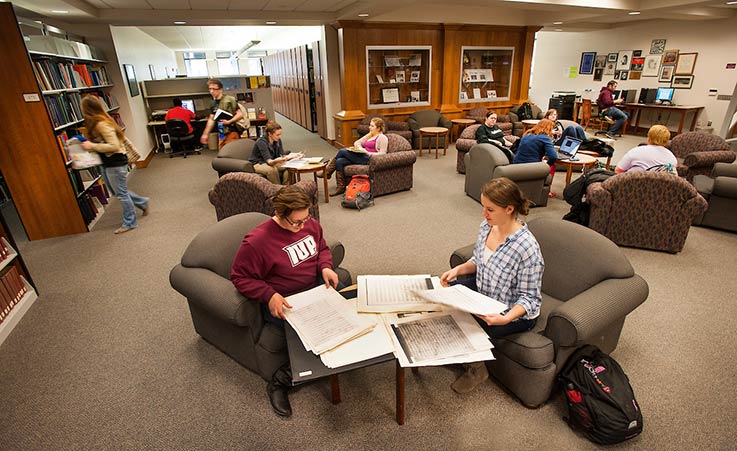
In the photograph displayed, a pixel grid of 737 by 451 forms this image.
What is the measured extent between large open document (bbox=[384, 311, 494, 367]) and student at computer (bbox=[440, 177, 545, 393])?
115 mm

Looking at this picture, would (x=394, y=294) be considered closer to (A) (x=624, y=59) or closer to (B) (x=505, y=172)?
(B) (x=505, y=172)

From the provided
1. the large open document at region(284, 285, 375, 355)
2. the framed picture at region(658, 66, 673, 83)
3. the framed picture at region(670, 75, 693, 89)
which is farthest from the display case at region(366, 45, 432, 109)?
the large open document at region(284, 285, 375, 355)

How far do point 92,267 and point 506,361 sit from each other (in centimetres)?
390

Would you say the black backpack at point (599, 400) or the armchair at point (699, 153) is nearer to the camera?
the black backpack at point (599, 400)

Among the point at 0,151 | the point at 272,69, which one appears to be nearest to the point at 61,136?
the point at 0,151

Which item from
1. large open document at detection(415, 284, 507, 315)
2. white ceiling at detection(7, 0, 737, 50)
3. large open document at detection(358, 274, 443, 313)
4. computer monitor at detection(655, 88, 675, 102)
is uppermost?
white ceiling at detection(7, 0, 737, 50)

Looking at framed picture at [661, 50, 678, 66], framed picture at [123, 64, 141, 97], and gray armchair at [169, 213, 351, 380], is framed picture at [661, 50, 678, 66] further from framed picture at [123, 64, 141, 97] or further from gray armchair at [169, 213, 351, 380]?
framed picture at [123, 64, 141, 97]

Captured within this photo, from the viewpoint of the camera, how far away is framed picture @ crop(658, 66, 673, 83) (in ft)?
30.9

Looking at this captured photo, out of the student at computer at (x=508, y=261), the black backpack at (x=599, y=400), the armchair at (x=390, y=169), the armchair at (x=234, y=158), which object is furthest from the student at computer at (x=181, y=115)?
the black backpack at (x=599, y=400)

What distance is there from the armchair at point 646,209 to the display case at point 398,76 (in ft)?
18.3

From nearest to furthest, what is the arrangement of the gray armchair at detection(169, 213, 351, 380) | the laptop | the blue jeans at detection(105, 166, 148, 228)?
the gray armchair at detection(169, 213, 351, 380) → the blue jeans at detection(105, 166, 148, 228) → the laptop

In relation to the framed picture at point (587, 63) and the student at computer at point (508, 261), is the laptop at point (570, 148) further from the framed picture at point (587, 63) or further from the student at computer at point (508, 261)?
the framed picture at point (587, 63)

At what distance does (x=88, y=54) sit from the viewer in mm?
6023

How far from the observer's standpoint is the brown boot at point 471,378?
2133 mm
